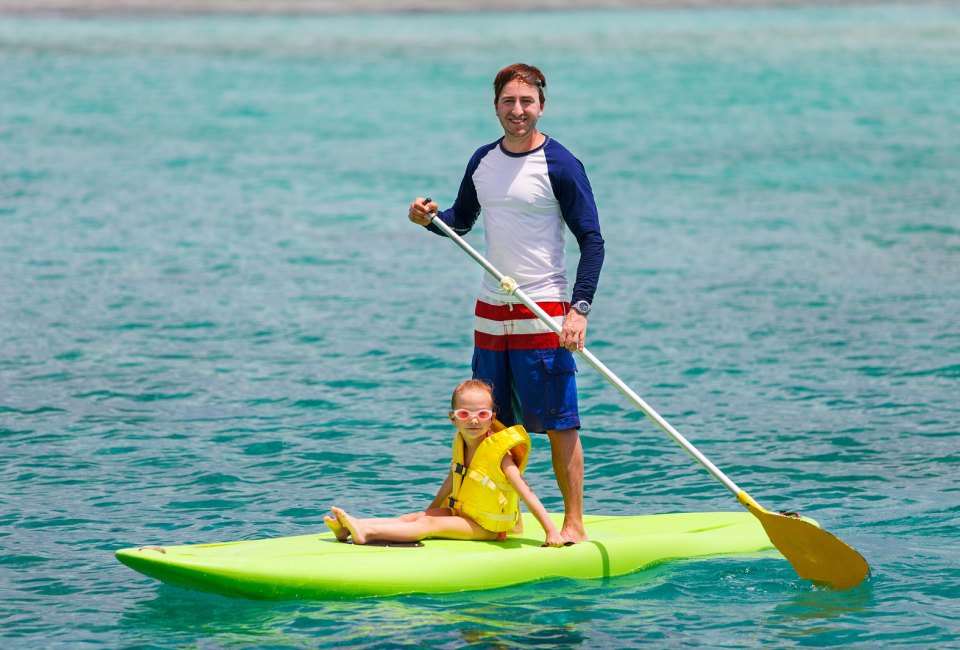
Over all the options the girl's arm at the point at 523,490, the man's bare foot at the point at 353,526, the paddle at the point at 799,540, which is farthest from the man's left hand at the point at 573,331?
the man's bare foot at the point at 353,526

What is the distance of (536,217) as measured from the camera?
677 cm

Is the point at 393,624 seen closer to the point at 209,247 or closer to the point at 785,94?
the point at 209,247

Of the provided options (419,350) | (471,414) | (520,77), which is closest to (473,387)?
(471,414)

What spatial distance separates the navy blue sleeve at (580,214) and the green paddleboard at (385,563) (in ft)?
4.20

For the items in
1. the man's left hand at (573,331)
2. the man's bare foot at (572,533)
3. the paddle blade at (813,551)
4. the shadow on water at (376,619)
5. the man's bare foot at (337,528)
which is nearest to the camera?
the shadow on water at (376,619)

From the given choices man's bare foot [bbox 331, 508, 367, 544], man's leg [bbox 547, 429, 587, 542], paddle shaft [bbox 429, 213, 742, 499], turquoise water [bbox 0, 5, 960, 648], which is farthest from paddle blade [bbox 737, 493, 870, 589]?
man's bare foot [bbox 331, 508, 367, 544]

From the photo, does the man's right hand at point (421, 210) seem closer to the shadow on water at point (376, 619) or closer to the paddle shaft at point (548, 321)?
the paddle shaft at point (548, 321)

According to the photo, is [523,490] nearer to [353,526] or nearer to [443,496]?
[443,496]

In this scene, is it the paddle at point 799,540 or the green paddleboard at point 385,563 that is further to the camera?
the paddle at point 799,540

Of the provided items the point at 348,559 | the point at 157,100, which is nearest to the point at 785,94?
the point at 157,100

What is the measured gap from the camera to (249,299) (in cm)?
1437

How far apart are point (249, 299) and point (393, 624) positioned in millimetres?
8375

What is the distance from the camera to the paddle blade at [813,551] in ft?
22.3

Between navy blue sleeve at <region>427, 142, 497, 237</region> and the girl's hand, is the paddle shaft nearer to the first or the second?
navy blue sleeve at <region>427, 142, 497, 237</region>
